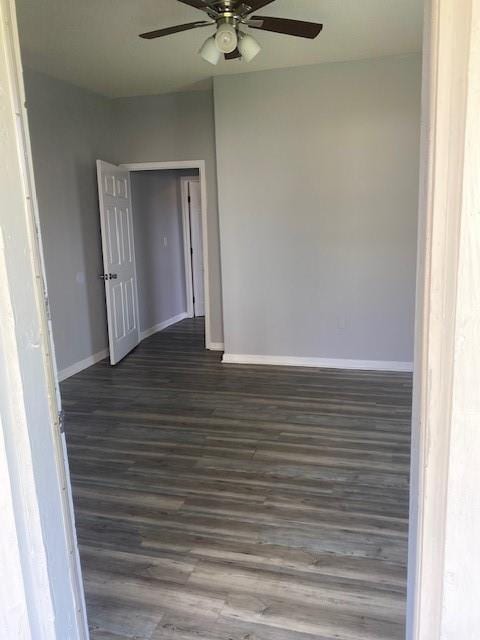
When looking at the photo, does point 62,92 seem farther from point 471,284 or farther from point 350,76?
point 471,284

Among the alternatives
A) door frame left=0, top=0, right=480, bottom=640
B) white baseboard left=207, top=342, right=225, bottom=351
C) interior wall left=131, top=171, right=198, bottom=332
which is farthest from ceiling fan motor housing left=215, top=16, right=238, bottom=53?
interior wall left=131, top=171, right=198, bottom=332

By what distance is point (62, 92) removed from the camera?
4.57 meters

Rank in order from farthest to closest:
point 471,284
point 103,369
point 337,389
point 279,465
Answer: point 103,369
point 337,389
point 279,465
point 471,284

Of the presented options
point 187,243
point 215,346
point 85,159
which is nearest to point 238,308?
point 215,346

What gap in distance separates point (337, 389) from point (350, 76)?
2774 millimetres

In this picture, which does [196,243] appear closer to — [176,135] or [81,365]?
[176,135]

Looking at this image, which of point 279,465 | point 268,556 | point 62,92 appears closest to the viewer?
point 268,556

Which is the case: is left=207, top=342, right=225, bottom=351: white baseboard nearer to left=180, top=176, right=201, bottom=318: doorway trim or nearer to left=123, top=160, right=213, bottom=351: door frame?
left=123, top=160, right=213, bottom=351: door frame

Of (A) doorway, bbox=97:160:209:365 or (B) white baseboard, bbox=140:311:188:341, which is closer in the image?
(A) doorway, bbox=97:160:209:365

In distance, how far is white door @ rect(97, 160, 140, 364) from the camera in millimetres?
4910

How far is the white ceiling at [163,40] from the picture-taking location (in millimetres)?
3088

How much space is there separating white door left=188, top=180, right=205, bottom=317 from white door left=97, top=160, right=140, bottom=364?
199cm

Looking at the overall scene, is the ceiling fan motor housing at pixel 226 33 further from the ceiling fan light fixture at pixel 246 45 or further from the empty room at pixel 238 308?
the ceiling fan light fixture at pixel 246 45

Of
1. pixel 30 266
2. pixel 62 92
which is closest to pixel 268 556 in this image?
pixel 30 266
